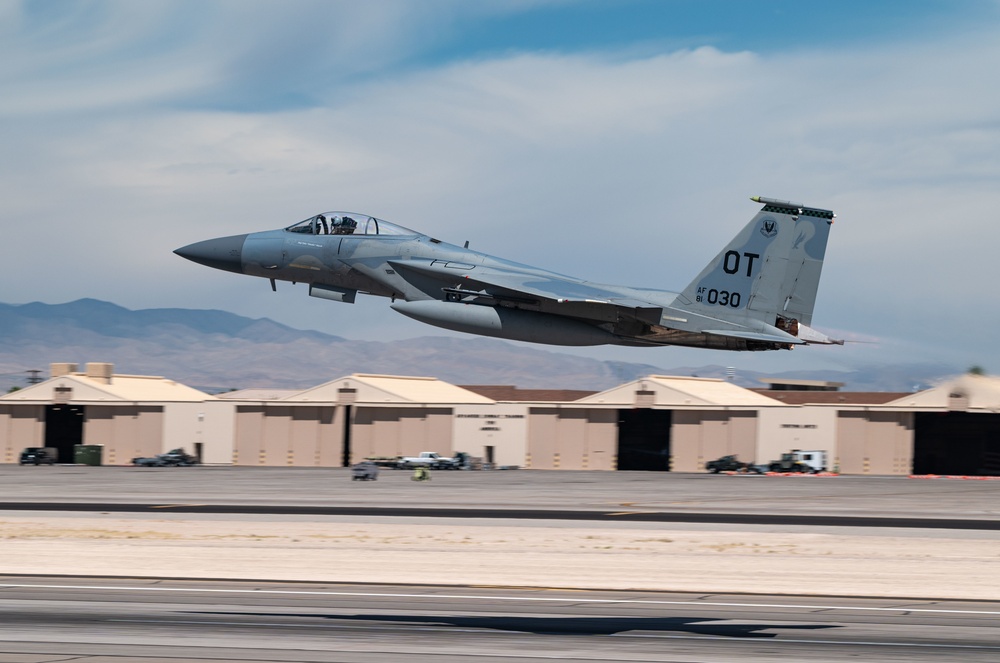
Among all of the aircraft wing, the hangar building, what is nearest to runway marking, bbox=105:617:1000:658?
the aircraft wing

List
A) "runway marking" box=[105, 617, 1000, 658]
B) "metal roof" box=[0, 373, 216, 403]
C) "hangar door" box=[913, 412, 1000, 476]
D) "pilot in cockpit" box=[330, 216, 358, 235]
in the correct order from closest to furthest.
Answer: "runway marking" box=[105, 617, 1000, 658]
"pilot in cockpit" box=[330, 216, 358, 235]
"hangar door" box=[913, 412, 1000, 476]
"metal roof" box=[0, 373, 216, 403]

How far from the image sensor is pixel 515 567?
3203cm

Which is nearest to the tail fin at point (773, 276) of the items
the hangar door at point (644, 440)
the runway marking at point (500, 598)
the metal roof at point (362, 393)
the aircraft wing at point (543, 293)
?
the aircraft wing at point (543, 293)

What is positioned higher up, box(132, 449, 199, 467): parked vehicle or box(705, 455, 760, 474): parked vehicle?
box(705, 455, 760, 474): parked vehicle

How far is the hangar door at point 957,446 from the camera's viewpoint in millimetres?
91000

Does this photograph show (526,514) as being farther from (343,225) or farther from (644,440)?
(644,440)

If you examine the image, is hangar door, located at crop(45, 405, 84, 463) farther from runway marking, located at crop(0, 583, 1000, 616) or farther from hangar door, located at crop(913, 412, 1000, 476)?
runway marking, located at crop(0, 583, 1000, 616)

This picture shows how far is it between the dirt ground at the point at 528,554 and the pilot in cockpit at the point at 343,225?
9.25 meters

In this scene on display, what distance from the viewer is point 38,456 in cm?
9638

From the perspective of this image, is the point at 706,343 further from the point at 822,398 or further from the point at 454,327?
the point at 822,398

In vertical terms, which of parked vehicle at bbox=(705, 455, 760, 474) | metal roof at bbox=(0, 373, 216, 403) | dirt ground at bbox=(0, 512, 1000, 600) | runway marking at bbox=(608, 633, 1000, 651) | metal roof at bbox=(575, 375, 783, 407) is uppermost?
metal roof at bbox=(575, 375, 783, 407)

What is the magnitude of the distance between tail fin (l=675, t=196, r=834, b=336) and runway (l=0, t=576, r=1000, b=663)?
6997 mm

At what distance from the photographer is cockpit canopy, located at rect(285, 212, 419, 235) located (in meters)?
29.8

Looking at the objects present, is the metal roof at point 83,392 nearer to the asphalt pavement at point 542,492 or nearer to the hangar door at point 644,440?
the asphalt pavement at point 542,492
